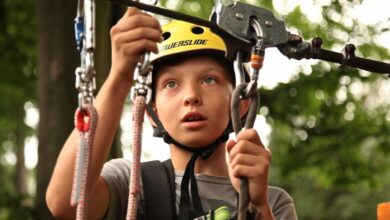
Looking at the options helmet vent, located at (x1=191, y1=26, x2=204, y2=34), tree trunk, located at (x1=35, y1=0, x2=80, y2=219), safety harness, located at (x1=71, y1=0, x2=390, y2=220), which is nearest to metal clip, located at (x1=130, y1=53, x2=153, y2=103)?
safety harness, located at (x1=71, y1=0, x2=390, y2=220)

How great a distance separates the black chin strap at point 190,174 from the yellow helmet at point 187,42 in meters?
0.28

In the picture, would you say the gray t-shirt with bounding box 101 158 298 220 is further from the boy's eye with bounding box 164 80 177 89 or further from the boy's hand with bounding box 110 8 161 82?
the boy's hand with bounding box 110 8 161 82

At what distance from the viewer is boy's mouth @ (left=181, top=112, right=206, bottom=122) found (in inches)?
146

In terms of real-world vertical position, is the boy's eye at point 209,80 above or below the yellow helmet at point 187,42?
below

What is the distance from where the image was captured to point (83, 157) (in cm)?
243

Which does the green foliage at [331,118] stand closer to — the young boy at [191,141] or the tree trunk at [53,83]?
the tree trunk at [53,83]

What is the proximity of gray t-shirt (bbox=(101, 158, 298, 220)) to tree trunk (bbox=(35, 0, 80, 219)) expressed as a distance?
12.3 ft

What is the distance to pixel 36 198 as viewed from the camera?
25.4 feet

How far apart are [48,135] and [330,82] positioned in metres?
4.54

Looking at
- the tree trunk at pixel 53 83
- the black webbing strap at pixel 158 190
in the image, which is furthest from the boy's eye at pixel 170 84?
the tree trunk at pixel 53 83

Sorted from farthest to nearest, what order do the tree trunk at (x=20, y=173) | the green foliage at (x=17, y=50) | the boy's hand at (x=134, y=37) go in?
the tree trunk at (x=20, y=173)
the green foliage at (x=17, y=50)
the boy's hand at (x=134, y=37)

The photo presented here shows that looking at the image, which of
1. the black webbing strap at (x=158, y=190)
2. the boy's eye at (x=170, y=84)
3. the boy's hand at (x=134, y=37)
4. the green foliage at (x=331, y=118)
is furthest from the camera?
the green foliage at (x=331, y=118)

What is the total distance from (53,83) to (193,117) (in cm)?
414

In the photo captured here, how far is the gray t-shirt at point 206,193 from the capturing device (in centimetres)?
360
